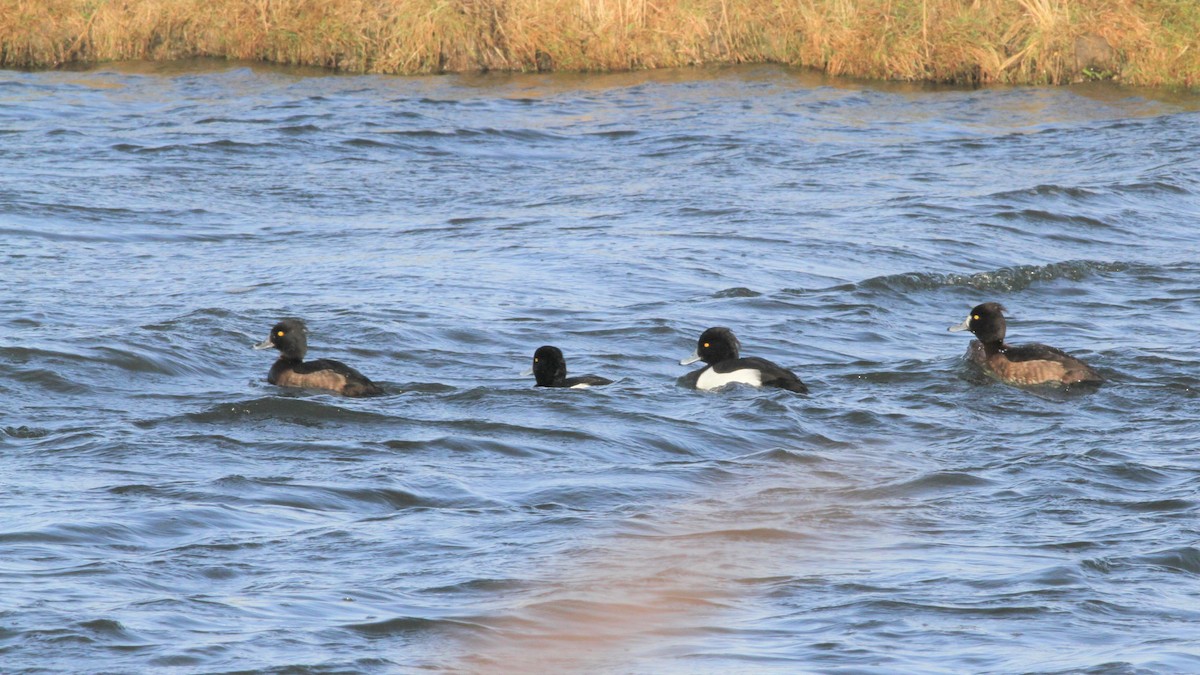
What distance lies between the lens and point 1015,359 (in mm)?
11828

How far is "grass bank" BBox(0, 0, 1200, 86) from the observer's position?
91.8 feet

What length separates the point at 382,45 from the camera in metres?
28.7

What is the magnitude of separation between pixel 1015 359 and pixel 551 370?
125 inches

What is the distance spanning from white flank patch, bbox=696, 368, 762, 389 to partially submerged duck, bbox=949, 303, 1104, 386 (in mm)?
1768

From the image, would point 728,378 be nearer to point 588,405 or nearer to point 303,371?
point 588,405

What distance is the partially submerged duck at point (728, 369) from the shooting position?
11.3 m

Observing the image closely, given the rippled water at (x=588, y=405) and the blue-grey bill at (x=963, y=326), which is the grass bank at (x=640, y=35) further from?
the blue-grey bill at (x=963, y=326)

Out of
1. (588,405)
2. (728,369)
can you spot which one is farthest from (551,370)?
(728,369)

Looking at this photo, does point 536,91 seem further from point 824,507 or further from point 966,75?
point 824,507

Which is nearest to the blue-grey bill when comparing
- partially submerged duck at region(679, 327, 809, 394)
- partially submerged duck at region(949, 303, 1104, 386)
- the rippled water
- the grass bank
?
partially submerged duck at region(949, 303, 1104, 386)

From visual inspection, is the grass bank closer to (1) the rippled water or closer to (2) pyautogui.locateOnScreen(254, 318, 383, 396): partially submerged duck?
(1) the rippled water

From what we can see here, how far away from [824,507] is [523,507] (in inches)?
58.2

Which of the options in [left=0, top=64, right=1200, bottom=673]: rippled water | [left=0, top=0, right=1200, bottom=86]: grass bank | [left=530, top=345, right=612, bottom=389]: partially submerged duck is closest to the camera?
[left=0, top=64, right=1200, bottom=673]: rippled water

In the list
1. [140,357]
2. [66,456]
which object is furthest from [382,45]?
[66,456]
